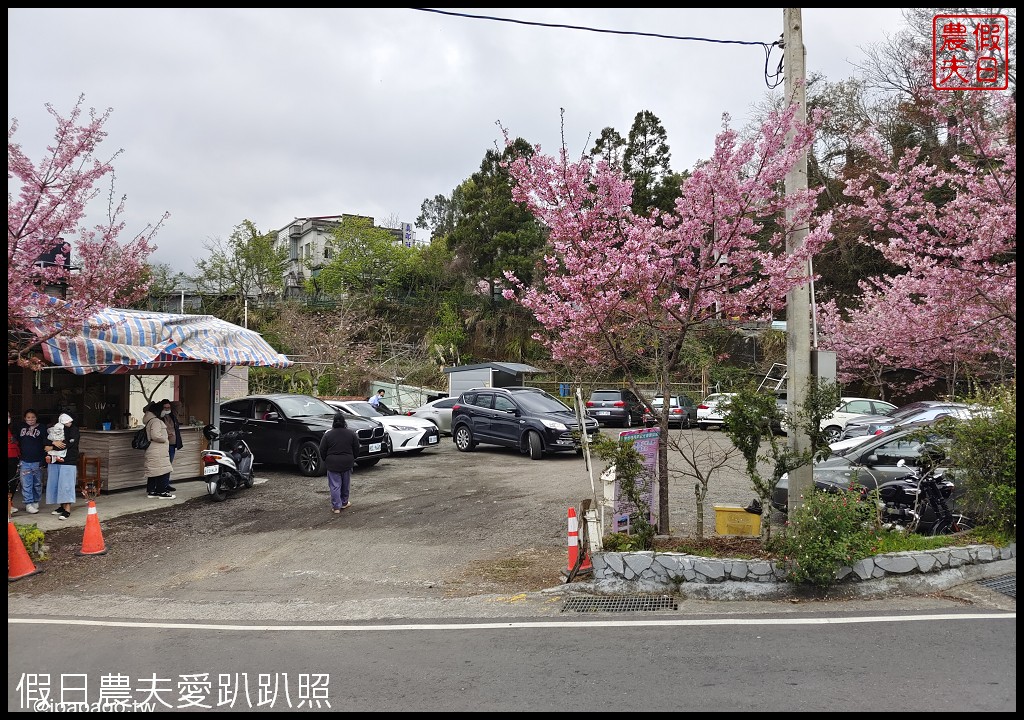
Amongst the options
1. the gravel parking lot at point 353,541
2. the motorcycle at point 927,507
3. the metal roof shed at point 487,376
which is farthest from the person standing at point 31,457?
the metal roof shed at point 487,376

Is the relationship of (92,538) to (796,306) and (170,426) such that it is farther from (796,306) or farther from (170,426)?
(796,306)

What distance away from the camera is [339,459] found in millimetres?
11266

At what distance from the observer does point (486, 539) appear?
9.70 meters

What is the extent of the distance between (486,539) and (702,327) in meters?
4.09

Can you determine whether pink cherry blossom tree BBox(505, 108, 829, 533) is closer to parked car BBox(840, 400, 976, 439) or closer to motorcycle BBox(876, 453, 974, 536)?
motorcycle BBox(876, 453, 974, 536)

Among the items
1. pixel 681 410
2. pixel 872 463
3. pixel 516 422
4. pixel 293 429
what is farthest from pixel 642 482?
pixel 681 410

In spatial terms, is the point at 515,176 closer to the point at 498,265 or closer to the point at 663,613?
the point at 663,613

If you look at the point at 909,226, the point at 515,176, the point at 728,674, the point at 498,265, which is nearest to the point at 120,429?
the point at 515,176

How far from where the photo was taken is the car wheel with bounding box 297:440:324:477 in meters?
14.9

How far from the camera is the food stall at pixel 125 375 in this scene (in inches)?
454

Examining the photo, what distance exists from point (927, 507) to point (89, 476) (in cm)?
1340

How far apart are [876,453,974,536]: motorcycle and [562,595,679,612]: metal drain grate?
2.92 metres

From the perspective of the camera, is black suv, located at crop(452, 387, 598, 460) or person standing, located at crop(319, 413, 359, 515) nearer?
person standing, located at crop(319, 413, 359, 515)

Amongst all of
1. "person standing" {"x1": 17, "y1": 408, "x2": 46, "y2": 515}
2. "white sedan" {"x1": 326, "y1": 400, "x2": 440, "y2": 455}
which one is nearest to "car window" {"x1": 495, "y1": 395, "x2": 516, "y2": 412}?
"white sedan" {"x1": 326, "y1": 400, "x2": 440, "y2": 455}
